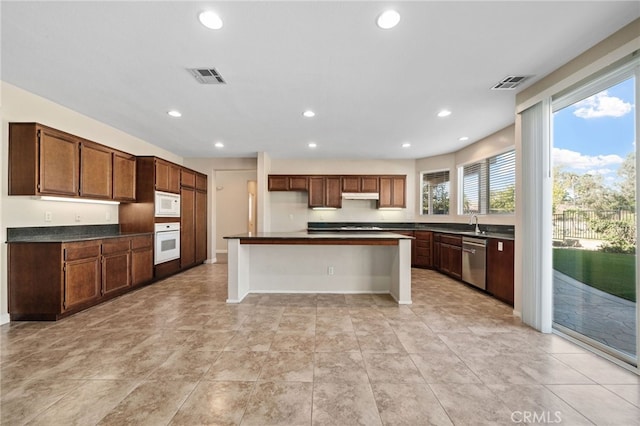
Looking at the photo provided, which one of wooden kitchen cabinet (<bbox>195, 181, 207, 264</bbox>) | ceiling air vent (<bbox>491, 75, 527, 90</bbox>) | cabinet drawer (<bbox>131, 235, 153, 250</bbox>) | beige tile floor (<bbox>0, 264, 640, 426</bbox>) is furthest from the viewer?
wooden kitchen cabinet (<bbox>195, 181, 207, 264</bbox>)

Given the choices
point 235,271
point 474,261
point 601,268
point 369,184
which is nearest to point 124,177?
point 235,271

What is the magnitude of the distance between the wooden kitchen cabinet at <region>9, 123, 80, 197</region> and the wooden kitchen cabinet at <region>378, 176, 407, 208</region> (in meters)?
5.79

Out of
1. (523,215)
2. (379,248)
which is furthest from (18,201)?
(523,215)

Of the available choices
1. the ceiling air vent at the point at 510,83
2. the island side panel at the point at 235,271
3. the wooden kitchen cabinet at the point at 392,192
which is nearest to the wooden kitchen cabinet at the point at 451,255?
the wooden kitchen cabinet at the point at 392,192

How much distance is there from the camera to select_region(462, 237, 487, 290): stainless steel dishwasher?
4.14 m

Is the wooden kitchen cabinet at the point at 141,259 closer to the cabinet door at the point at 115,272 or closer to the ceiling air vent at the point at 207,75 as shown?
the cabinet door at the point at 115,272

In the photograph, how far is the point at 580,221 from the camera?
2.60m

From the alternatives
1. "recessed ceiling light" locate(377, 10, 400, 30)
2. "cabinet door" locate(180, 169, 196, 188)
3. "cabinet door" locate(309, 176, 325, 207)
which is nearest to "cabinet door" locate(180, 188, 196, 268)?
"cabinet door" locate(180, 169, 196, 188)

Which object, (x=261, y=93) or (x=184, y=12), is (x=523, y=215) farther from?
(x=184, y=12)

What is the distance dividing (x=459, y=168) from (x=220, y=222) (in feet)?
23.9

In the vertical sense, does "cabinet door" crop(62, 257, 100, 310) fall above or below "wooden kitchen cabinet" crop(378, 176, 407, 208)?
below

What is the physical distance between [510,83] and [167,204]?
5551mm

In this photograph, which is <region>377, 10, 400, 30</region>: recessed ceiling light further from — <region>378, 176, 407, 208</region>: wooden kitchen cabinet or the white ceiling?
<region>378, 176, 407, 208</region>: wooden kitchen cabinet

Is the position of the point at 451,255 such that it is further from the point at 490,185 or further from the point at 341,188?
the point at 341,188
